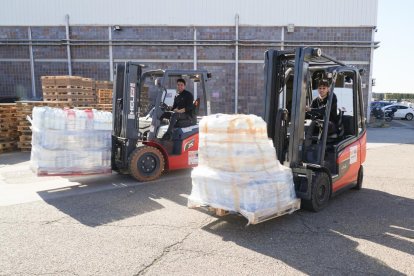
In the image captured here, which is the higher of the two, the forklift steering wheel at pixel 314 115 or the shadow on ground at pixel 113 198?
the forklift steering wheel at pixel 314 115

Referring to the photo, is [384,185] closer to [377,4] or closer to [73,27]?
[377,4]

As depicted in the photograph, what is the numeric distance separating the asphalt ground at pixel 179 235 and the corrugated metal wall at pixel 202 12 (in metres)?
14.7

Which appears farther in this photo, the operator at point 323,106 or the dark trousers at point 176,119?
the dark trousers at point 176,119

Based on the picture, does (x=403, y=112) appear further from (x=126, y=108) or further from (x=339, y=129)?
(x=126, y=108)

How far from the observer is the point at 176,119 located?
7.87m

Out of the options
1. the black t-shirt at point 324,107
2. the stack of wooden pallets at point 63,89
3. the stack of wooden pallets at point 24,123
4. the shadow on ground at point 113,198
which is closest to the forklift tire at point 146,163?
the shadow on ground at point 113,198

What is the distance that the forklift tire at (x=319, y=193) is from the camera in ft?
17.3

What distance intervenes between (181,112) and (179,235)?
3795mm

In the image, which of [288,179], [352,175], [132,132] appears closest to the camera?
[288,179]

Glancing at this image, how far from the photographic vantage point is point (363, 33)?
19.7 m

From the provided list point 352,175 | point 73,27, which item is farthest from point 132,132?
point 73,27

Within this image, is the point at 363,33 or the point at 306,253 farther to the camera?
the point at 363,33

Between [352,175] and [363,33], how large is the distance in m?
15.8

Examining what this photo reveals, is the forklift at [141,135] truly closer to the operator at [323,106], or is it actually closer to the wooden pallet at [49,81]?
the operator at [323,106]
